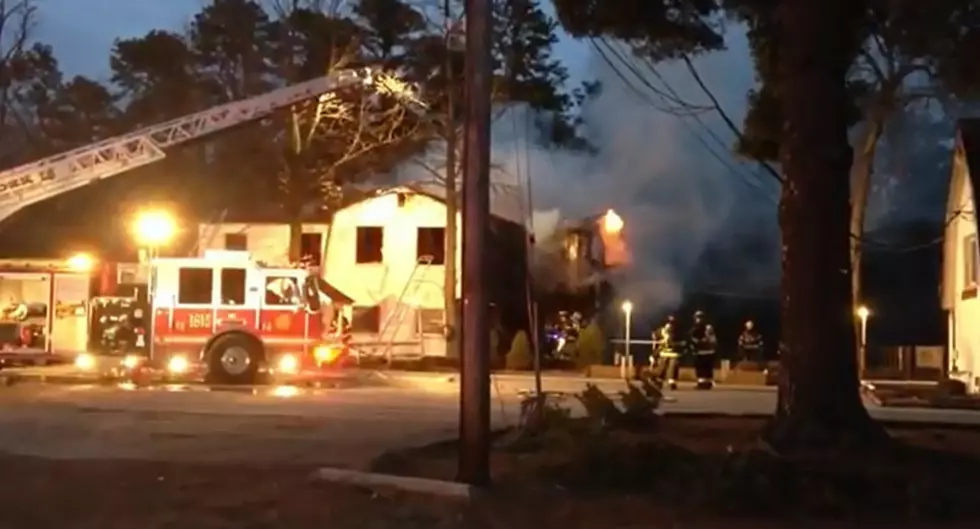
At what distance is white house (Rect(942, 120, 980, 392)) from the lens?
94.1 ft

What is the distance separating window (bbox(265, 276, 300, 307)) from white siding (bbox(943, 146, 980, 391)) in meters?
13.0

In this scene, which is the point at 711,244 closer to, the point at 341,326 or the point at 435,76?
the point at 435,76

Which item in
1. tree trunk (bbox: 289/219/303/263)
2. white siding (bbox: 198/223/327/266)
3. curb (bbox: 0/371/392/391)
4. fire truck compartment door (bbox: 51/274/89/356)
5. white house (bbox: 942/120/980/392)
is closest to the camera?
curb (bbox: 0/371/392/391)

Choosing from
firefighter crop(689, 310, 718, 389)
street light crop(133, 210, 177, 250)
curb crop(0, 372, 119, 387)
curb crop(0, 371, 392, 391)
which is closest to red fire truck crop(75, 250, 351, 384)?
curb crop(0, 371, 392, 391)

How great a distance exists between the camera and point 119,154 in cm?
2811

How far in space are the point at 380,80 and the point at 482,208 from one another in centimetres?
2371

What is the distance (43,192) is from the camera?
90.3 ft

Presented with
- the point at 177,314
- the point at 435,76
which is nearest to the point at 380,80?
the point at 435,76

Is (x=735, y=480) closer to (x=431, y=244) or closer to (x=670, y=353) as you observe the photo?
(x=670, y=353)

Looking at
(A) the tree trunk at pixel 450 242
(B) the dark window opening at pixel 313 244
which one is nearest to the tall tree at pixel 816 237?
(A) the tree trunk at pixel 450 242

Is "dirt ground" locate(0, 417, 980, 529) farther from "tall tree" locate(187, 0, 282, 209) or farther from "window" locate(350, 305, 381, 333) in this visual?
"tall tree" locate(187, 0, 282, 209)

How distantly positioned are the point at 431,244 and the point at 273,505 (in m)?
34.3

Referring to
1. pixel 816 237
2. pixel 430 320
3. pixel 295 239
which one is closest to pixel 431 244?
pixel 430 320

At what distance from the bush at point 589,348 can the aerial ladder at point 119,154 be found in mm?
10032
